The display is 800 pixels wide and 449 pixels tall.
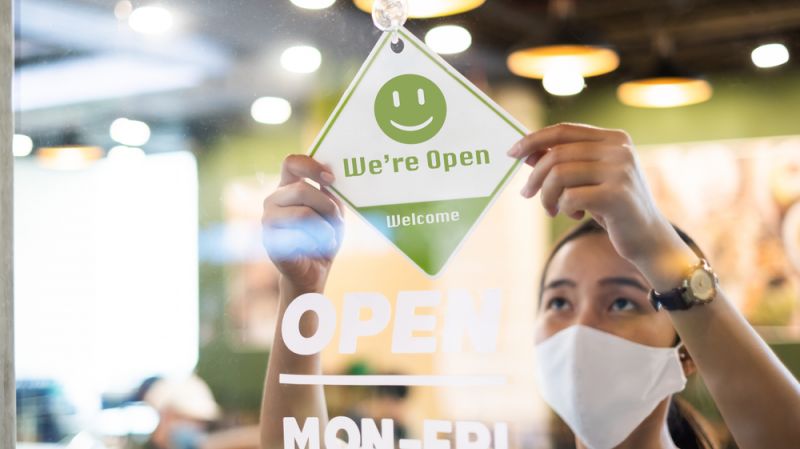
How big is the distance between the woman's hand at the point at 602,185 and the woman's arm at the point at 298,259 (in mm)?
401

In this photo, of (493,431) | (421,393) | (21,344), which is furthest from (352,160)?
(21,344)

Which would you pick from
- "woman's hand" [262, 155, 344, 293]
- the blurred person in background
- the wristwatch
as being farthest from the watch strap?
the blurred person in background

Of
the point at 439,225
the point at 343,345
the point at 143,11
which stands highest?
the point at 143,11

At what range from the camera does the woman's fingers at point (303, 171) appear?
68.0 inches

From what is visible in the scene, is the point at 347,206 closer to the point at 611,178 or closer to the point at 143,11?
the point at 611,178

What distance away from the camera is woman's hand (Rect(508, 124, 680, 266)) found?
1415mm

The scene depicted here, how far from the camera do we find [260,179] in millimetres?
1795

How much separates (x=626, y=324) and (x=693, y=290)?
0.12 m

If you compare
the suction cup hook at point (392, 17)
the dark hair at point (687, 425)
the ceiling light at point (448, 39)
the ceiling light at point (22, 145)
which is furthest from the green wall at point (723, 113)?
the ceiling light at point (22, 145)

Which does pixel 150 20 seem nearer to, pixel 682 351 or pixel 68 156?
pixel 68 156

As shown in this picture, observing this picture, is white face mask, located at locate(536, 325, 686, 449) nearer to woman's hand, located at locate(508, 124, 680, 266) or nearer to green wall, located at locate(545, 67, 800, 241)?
woman's hand, located at locate(508, 124, 680, 266)

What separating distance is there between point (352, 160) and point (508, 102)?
31 cm

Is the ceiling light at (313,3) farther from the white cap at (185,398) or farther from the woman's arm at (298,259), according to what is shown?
the white cap at (185,398)

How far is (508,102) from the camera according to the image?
1.54 m
